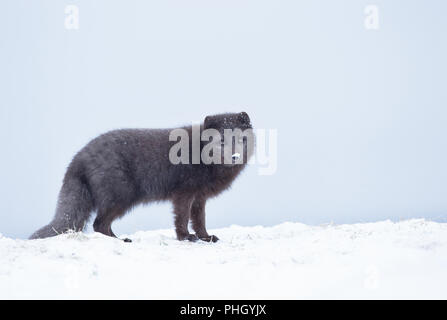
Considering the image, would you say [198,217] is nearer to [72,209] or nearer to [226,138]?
[226,138]

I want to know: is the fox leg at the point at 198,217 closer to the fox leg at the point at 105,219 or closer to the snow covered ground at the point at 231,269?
the fox leg at the point at 105,219

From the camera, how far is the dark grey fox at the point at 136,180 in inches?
332

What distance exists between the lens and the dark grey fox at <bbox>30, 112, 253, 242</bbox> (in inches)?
332

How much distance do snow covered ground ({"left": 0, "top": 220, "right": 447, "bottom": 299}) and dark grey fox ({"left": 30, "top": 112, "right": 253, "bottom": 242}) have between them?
52.5 inches

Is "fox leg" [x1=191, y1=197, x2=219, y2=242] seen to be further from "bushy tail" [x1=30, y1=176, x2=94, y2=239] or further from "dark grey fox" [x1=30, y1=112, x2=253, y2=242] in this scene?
"bushy tail" [x1=30, y1=176, x2=94, y2=239]

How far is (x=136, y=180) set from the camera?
8.70 m

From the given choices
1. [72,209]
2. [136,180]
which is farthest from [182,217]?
[72,209]

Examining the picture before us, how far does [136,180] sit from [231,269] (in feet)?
11.6

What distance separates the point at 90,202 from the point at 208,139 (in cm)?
243

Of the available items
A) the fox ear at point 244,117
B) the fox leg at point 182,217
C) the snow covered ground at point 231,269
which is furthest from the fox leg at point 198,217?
the snow covered ground at point 231,269

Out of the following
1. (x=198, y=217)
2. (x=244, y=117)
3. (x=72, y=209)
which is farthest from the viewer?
(x=244, y=117)
